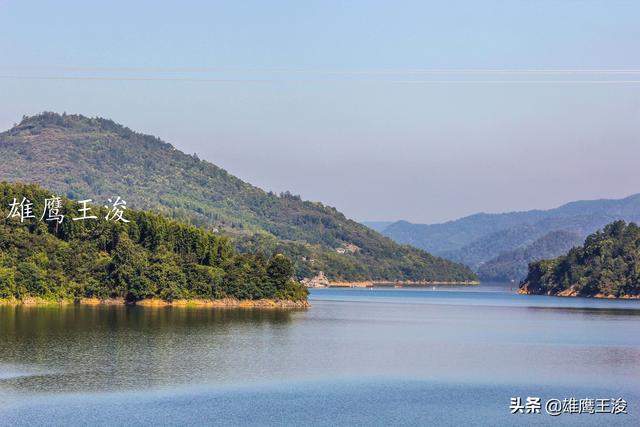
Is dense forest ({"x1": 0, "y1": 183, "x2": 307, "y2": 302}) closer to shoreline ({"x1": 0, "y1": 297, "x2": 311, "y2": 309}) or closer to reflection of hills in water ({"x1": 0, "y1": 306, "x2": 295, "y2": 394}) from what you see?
shoreline ({"x1": 0, "y1": 297, "x2": 311, "y2": 309})

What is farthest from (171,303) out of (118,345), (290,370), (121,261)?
(290,370)

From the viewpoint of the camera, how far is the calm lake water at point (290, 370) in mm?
59000

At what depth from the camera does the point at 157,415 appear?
57.0 meters

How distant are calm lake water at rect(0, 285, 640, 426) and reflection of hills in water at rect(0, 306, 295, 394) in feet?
0.48

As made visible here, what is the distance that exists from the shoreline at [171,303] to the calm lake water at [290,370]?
12395mm

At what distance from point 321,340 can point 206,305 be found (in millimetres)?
53901

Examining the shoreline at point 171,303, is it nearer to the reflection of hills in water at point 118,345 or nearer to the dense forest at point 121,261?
the dense forest at point 121,261

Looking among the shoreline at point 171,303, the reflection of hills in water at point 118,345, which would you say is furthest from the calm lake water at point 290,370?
the shoreline at point 171,303

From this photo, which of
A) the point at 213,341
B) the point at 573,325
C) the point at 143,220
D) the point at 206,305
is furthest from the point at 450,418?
the point at 143,220

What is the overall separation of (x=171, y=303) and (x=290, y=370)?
7597 cm

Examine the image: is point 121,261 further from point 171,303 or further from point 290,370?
point 290,370

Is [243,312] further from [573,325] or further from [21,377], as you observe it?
[21,377]

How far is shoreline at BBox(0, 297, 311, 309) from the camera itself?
14212 centimetres

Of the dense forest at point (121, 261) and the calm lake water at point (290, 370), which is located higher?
the dense forest at point (121, 261)
